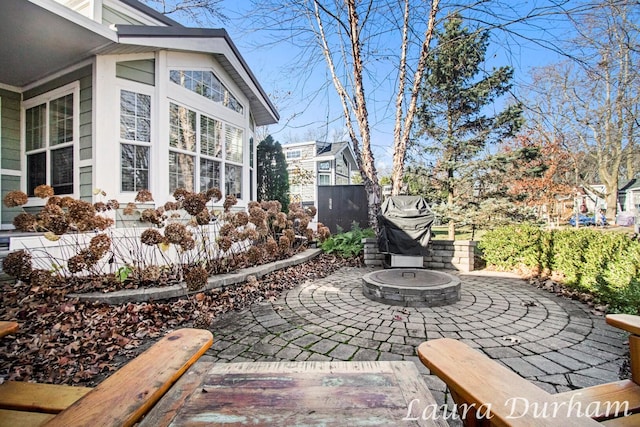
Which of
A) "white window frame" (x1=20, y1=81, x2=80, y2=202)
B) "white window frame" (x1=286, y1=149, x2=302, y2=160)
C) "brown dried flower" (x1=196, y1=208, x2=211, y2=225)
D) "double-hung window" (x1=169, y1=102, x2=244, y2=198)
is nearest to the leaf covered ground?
"brown dried flower" (x1=196, y1=208, x2=211, y2=225)

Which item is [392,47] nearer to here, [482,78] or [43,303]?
[482,78]

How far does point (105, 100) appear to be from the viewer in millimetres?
4609

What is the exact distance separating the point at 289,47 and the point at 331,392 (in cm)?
756

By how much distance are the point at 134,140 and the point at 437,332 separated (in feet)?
18.0

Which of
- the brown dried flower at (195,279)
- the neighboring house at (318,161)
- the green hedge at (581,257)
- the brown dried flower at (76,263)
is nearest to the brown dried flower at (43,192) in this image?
the brown dried flower at (76,263)

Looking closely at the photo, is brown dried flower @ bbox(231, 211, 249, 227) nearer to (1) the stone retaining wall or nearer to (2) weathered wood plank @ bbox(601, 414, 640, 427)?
(1) the stone retaining wall

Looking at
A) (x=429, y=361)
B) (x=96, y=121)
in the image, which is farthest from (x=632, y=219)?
(x=96, y=121)

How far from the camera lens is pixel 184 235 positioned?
3.44 meters

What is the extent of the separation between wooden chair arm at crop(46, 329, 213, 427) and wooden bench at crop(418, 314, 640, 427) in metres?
0.91

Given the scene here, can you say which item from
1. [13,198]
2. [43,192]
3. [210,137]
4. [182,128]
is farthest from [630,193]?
[13,198]

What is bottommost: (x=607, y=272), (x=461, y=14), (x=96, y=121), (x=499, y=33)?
(x=607, y=272)

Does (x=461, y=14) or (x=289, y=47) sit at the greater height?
(x=461, y=14)

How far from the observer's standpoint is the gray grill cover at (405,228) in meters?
5.26

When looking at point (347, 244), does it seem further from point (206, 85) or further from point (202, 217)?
point (206, 85)
